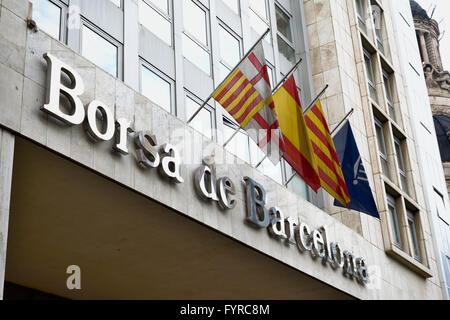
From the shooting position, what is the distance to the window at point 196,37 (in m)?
19.2

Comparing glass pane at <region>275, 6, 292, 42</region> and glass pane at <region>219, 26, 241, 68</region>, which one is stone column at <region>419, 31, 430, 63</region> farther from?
glass pane at <region>219, 26, 241, 68</region>

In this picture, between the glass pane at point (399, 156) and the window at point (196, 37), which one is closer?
the window at point (196, 37)

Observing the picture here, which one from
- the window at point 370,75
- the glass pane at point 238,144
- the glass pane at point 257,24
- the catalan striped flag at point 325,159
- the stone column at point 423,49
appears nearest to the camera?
the catalan striped flag at point 325,159

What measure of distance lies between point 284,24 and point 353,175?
315 inches

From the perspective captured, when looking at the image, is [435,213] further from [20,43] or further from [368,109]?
[20,43]

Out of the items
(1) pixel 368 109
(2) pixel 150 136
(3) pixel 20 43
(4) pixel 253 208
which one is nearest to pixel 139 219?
(2) pixel 150 136

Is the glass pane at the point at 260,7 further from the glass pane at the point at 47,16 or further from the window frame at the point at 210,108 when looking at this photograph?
the glass pane at the point at 47,16

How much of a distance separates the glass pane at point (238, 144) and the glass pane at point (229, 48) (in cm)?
225

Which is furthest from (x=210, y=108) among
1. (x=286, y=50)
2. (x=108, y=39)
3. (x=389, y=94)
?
(x=389, y=94)

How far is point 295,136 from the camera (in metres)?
16.9

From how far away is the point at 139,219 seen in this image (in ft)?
47.9

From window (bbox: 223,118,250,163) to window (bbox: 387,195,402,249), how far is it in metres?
7.90

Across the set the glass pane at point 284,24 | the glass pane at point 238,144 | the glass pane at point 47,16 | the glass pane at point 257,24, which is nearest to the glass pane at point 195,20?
the glass pane at point 238,144
